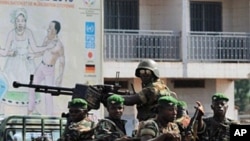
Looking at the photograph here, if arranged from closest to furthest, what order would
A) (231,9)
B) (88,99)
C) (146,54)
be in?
1. (88,99)
2. (146,54)
3. (231,9)

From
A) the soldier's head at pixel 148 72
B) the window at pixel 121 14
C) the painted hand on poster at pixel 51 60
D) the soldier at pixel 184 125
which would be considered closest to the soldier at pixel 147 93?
the soldier's head at pixel 148 72

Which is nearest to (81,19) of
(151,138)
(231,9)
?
(231,9)

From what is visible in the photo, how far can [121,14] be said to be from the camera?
21.0 meters

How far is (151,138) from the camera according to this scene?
26.5 ft

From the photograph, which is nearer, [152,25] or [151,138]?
[151,138]

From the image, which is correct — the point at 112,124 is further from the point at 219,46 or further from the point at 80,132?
the point at 219,46

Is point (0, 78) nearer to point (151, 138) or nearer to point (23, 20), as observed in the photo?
point (23, 20)

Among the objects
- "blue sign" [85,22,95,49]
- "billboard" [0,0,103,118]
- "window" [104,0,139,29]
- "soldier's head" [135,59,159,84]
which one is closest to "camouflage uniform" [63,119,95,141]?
"soldier's head" [135,59,159,84]

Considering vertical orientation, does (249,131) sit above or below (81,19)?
below

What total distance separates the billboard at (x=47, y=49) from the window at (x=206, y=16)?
581 cm

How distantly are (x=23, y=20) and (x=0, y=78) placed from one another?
3.46 feet

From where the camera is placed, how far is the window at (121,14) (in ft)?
68.6

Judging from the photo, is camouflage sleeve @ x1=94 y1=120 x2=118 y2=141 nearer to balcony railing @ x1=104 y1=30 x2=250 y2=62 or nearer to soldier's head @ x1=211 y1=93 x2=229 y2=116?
soldier's head @ x1=211 y1=93 x2=229 y2=116

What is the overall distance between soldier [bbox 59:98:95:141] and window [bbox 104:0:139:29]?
11.2 meters
